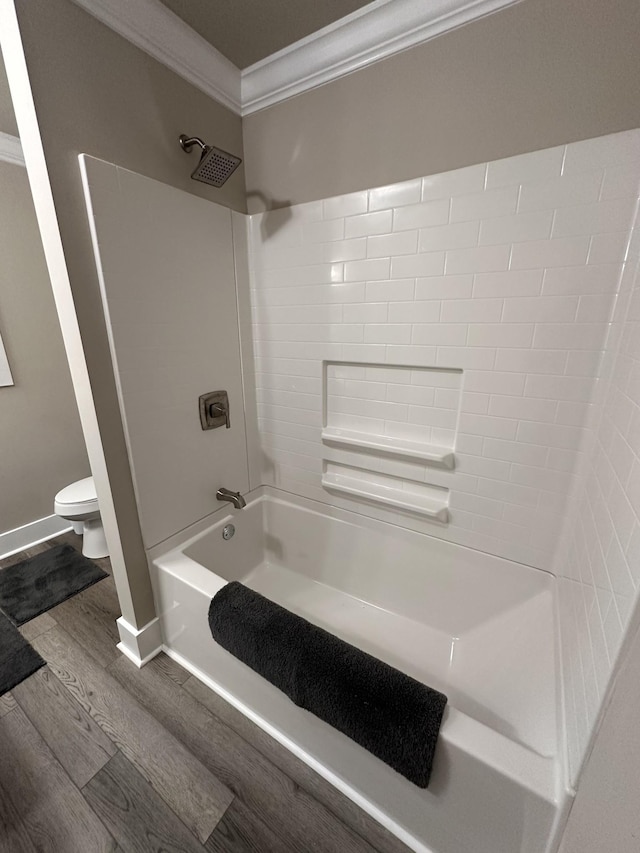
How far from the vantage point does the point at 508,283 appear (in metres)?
1.11

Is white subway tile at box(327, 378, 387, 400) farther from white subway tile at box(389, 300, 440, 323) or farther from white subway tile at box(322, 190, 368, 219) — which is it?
white subway tile at box(322, 190, 368, 219)

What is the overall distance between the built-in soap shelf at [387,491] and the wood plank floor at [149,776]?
94cm

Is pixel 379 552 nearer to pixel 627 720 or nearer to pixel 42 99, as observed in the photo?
pixel 627 720

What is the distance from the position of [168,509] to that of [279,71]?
1763 millimetres

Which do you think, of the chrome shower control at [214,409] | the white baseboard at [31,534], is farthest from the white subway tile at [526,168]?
the white baseboard at [31,534]

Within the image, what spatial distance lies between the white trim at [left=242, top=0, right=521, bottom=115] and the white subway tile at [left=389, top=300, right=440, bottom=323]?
0.79 m

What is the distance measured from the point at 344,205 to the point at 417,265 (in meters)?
0.38

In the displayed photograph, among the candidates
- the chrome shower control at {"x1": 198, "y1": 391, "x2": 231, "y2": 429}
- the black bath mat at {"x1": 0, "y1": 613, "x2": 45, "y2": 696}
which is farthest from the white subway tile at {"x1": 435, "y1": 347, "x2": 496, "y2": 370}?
the black bath mat at {"x1": 0, "y1": 613, "x2": 45, "y2": 696}

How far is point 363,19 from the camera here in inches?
44.3

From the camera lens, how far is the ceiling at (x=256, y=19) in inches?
42.8

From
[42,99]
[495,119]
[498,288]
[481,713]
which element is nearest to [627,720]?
[481,713]

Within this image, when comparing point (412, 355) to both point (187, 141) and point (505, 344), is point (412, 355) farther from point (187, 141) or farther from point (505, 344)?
point (187, 141)

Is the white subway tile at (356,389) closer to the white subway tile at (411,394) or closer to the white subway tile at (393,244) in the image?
the white subway tile at (411,394)

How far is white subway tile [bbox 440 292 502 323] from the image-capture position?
115 centimetres
